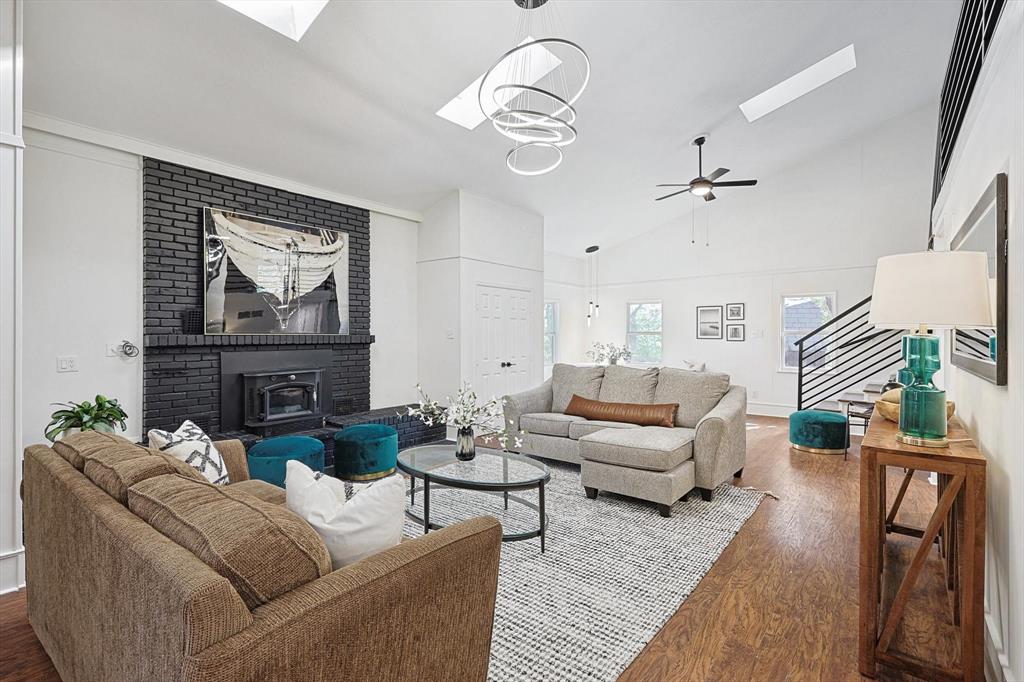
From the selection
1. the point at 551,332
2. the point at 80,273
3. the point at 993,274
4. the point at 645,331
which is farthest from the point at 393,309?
the point at 993,274

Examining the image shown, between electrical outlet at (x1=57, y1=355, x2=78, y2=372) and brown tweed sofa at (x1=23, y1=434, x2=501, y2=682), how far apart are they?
2.54 metres

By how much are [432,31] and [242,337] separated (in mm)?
3076

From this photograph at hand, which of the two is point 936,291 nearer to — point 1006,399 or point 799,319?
point 1006,399

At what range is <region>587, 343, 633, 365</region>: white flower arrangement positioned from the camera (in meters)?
9.11

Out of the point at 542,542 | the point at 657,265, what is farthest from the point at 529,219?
the point at 542,542

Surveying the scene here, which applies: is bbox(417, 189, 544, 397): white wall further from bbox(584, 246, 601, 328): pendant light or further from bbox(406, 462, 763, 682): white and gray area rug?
bbox(584, 246, 601, 328): pendant light

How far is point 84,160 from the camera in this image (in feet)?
12.6

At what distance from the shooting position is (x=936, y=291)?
1759mm

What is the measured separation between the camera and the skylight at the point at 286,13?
330cm

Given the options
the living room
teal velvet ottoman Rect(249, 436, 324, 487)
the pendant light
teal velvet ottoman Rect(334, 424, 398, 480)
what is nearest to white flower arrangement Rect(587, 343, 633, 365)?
the pendant light

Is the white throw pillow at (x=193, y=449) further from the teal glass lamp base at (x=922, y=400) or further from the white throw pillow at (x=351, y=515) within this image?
the teal glass lamp base at (x=922, y=400)

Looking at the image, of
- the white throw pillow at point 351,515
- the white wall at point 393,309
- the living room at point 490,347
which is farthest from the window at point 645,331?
the white throw pillow at point 351,515

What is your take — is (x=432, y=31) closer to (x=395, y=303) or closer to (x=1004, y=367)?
(x=395, y=303)

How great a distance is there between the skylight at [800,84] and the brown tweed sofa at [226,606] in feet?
18.8
